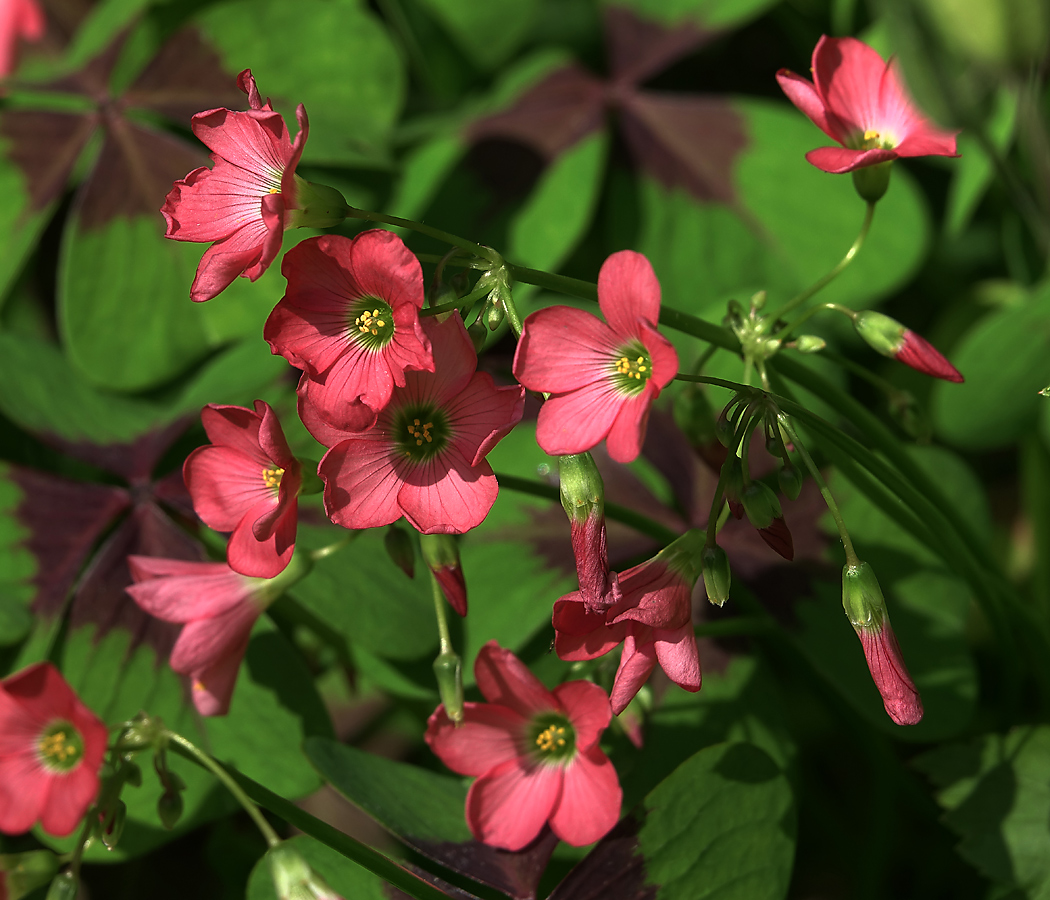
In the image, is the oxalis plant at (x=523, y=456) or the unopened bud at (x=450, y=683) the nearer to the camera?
the oxalis plant at (x=523, y=456)

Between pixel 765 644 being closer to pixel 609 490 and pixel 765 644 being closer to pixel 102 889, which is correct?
pixel 609 490

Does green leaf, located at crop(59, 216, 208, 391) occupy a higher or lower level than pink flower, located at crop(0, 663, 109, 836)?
lower

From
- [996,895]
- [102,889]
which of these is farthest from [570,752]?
[102,889]

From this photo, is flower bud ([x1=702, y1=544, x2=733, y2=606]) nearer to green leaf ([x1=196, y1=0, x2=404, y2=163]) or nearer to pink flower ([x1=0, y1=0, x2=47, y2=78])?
green leaf ([x1=196, y1=0, x2=404, y2=163])

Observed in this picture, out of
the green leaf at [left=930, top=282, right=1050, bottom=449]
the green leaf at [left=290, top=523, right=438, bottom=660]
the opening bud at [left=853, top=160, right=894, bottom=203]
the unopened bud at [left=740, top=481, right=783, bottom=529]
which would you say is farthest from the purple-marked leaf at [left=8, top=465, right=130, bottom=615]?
the green leaf at [left=930, top=282, right=1050, bottom=449]

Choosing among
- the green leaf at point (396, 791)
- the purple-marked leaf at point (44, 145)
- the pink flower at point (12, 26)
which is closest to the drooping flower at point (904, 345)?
the green leaf at point (396, 791)

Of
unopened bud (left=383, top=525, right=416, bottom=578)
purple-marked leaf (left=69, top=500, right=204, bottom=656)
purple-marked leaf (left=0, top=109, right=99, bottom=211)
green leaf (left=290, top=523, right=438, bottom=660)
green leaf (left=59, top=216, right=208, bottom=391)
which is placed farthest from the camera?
purple-marked leaf (left=0, top=109, right=99, bottom=211)

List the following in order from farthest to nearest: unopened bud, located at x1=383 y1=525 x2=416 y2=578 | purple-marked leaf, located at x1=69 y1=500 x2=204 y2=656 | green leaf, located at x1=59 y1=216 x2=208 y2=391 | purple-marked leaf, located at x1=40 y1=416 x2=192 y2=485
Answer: green leaf, located at x1=59 y1=216 x2=208 y2=391, purple-marked leaf, located at x1=40 y1=416 x2=192 y2=485, purple-marked leaf, located at x1=69 y1=500 x2=204 y2=656, unopened bud, located at x1=383 y1=525 x2=416 y2=578

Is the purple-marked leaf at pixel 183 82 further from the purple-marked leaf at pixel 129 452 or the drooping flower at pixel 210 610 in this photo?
the drooping flower at pixel 210 610
